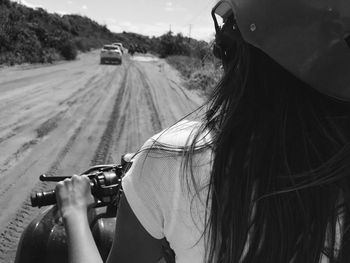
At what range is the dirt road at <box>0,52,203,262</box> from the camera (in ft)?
16.1

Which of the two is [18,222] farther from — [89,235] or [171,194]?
[171,194]

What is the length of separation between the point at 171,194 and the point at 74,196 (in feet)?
1.39

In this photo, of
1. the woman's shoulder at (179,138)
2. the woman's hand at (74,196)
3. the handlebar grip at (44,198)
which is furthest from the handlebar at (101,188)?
the woman's shoulder at (179,138)

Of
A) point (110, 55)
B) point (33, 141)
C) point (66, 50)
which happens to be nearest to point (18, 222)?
point (33, 141)

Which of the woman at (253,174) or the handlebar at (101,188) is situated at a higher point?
the woman at (253,174)

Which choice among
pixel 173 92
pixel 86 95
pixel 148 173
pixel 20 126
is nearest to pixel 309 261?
pixel 148 173

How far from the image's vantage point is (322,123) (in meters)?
0.88

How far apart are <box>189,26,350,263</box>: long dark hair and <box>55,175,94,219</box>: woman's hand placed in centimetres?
42

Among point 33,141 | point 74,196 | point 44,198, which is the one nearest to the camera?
point 74,196

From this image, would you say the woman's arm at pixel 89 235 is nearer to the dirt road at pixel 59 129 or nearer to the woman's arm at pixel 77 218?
the woman's arm at pixel 77 218

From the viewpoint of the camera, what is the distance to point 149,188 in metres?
0.88

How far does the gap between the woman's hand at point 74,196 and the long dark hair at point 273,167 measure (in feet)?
1.39

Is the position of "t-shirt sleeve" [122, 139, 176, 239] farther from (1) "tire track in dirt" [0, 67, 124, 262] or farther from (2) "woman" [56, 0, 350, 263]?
(1) "tire track in dirt" [0, 67, 124, 262]

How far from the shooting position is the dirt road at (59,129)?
16.1ft
